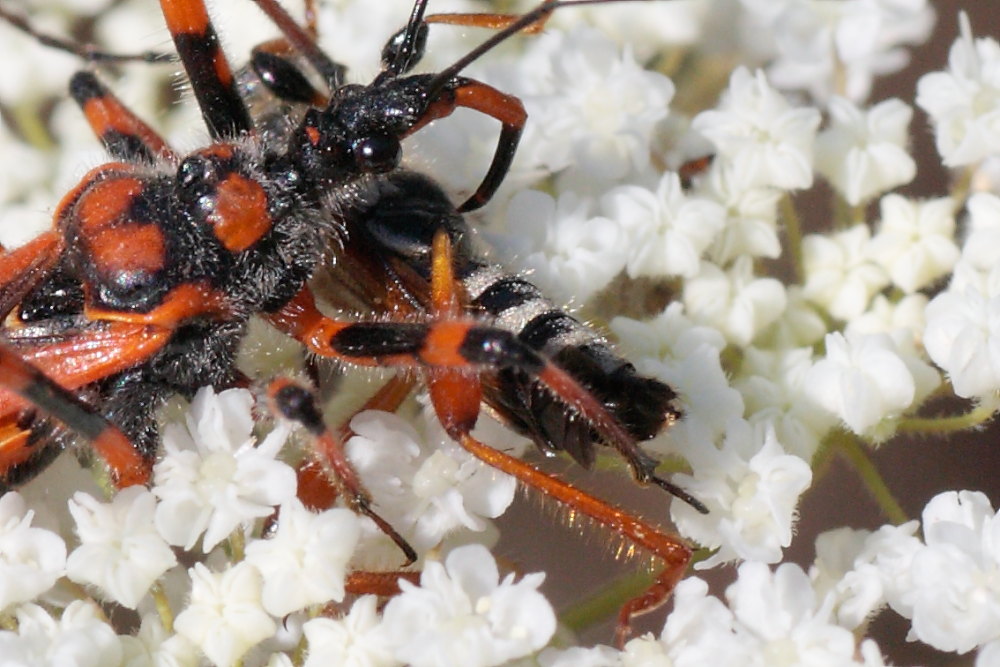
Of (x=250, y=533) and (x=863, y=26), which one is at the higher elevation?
(x=863, y=26)

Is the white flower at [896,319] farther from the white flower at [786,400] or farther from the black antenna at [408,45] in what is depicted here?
the black antenna at [408,45]

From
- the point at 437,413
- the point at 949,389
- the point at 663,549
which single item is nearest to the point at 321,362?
the point at 437,413

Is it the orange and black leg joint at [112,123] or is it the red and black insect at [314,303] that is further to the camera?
the orange and black leg joint at [112,123]

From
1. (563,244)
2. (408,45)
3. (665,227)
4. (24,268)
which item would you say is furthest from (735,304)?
(24,268)

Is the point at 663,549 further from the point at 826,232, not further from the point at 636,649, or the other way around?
the point at 826,232

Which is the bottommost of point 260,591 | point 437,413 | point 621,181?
point 260,591

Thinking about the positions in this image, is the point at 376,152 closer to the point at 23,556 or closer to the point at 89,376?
the point at 89,376

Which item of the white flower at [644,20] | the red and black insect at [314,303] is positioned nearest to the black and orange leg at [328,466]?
the red and black insect at [314,303]

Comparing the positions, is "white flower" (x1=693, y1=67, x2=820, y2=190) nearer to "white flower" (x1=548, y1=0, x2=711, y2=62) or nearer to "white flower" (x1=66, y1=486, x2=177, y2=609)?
"white flower" (x1=548, y1=0, x2=711, y2=62)
